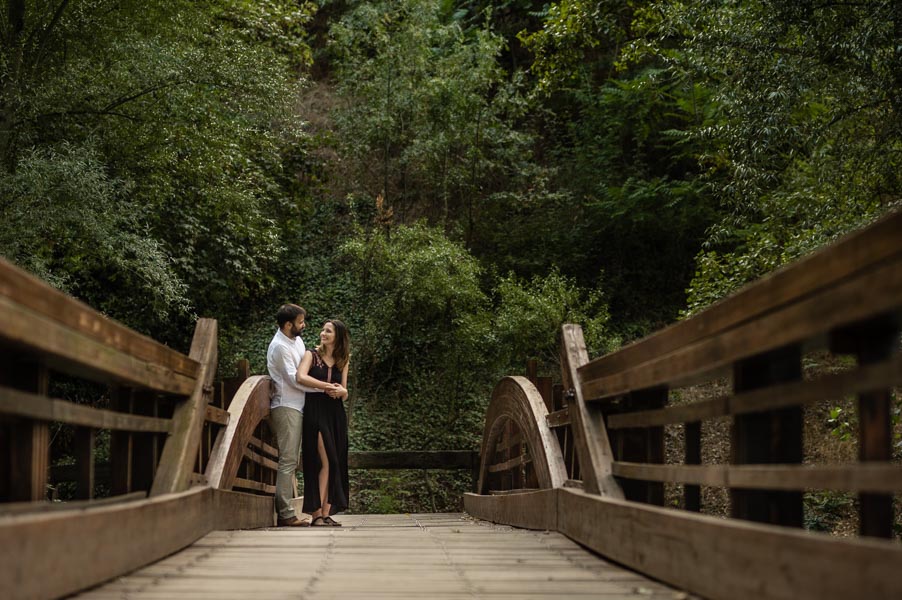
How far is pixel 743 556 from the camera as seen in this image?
260cm

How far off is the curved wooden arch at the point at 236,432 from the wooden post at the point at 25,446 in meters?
2.57

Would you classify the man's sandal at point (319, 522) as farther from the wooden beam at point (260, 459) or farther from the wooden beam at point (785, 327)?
the wooden beam at point (785, 327)

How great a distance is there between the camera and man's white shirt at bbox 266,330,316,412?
793cm

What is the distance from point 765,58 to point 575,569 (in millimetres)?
7169

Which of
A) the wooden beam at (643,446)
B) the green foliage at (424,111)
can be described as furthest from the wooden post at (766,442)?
the green foliage at (424,111)

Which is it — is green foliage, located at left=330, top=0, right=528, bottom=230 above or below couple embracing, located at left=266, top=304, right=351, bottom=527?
above

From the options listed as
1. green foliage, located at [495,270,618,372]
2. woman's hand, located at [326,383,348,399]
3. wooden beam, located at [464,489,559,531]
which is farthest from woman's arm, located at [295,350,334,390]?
green foliage, located at [495,270,618,372]

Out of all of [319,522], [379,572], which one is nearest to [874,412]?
[379,572]

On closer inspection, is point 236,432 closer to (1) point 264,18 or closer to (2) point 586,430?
(2) point 586,430

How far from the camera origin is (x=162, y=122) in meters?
12.7

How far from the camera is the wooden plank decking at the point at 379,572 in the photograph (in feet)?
10.5

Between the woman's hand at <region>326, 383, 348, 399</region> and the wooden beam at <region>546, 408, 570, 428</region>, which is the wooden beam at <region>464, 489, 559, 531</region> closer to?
the wooden beam at <region>546, 408, 570, 428</region>

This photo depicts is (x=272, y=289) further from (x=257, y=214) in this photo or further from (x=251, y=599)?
(x=251, y=599)

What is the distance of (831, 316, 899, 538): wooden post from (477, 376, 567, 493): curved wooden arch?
3.37m
